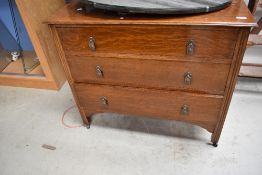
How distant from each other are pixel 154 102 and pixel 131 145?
14.5 inches

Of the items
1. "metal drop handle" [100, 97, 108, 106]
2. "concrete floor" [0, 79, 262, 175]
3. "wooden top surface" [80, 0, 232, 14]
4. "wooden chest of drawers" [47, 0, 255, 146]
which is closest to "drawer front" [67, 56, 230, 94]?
"wooden chest of drawers" [47, 0, 255, 146]

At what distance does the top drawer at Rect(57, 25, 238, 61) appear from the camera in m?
0.88

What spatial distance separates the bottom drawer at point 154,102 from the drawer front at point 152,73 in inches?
1.7

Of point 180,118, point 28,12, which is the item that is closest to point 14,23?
point 28,12

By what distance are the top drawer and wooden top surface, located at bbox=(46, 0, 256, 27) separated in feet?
0.10

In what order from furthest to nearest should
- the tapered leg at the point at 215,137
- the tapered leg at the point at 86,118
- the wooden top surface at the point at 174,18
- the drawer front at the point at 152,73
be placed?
the tapered leg at the point at 86,118 < the tapered leg at the point at 215,137 < the drawer front at the point at 152,73 < the wooden top surface at the point at 174,18

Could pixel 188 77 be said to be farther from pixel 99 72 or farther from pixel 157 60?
pixel 99 72

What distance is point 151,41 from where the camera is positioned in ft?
3.13

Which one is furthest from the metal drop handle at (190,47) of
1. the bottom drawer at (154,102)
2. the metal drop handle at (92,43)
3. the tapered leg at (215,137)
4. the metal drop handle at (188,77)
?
the tapered leg at (215,137)

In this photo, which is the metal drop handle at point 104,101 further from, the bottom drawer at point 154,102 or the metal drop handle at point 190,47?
the metal drop handle at point 190,47

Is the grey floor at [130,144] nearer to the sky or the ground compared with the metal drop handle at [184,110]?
nearer to the ground

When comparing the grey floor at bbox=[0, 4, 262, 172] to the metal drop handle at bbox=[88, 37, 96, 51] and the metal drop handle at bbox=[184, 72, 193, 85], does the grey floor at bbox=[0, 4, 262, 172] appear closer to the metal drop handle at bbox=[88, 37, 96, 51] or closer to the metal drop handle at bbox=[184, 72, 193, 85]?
the metal drop handle at bbox=[184, 72, 193, 85]

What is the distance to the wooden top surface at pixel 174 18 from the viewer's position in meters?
0.82

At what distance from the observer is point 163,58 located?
1.00m
